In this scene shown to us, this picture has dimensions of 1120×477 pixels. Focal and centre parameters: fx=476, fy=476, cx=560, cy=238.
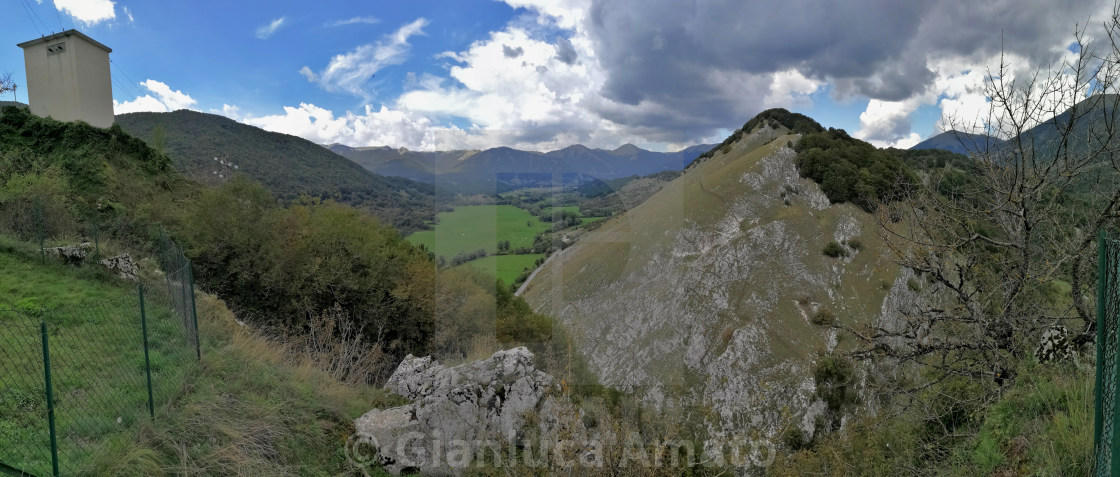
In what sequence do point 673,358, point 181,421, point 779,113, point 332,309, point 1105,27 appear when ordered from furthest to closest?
point 779,113 < point 673,358 < point 332,309 < point 181,421 < point 1105,27

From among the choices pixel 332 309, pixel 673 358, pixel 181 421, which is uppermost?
pixel 181 421

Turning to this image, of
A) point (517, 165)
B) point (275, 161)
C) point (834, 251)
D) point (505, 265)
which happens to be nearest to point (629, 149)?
point (517, 165)

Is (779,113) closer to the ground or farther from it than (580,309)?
farther from it

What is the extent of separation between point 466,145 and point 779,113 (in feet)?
146

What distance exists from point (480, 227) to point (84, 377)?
11109mm

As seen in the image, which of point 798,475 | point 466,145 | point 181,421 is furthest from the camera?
point 466,145

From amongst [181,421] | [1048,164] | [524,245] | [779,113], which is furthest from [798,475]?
[779,113]

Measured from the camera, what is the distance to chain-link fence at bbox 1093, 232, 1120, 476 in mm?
2812

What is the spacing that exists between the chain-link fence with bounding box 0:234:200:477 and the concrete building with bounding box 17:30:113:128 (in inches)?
506

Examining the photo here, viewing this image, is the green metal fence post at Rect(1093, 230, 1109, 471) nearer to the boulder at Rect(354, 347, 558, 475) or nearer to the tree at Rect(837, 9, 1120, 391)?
the tree at Rect(837, 9, 1120, 391)

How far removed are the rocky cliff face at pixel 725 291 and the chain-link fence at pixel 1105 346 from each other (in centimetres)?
2148

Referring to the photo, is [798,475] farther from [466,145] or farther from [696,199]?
[696,199]

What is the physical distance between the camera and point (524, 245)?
2156cm

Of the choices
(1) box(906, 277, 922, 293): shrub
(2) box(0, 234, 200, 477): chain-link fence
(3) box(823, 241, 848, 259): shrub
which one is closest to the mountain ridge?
(2) box(0, 234, 200, 477): chain-link fence
